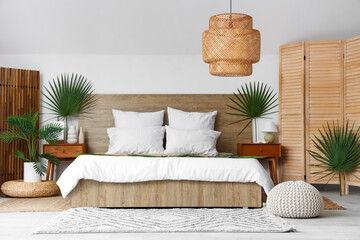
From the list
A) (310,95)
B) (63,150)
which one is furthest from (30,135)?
(310,95)

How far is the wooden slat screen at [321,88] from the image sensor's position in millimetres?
6773

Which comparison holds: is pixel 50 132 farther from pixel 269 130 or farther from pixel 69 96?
pixel 269 130

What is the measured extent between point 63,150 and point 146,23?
7.32 feet

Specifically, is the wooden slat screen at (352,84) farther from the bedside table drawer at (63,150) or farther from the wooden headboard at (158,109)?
the bedside table drawer at (63,150)

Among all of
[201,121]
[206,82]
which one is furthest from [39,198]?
[206,82]

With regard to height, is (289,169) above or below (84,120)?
below

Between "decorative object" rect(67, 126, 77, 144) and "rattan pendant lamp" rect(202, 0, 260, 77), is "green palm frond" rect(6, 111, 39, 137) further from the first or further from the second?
"rattan pendant lamp" rect(202, 0, 260, 77)

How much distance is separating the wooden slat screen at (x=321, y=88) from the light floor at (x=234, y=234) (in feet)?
7.01

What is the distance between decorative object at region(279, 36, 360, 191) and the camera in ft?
21.9

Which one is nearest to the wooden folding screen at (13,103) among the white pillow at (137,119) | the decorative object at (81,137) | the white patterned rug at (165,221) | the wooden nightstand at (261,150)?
the decorative object at (81,137)

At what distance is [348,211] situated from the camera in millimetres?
4910

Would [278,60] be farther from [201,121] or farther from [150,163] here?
[150,163]

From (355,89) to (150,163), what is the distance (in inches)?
128

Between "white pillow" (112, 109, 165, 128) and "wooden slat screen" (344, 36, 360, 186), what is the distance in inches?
107
